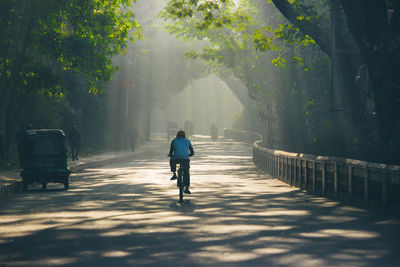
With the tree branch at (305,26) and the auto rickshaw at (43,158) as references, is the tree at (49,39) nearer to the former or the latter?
the auto rickshaw at (43,158)

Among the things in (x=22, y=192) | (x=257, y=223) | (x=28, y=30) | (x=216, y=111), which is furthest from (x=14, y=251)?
A: (x=216, y=111)

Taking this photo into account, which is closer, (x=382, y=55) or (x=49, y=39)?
(x=382, y=55)

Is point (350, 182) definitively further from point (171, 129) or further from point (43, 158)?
point (171, 129)

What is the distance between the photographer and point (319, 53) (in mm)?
34375

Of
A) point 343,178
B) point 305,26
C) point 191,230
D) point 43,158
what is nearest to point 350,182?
point 343,178

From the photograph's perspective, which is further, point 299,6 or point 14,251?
point 299,6

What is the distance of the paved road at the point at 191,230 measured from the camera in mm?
8391

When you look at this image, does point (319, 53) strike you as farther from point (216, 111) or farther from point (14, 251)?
point (216, 111)

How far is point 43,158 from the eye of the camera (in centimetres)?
1847

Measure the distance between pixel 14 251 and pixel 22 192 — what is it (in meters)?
10.0

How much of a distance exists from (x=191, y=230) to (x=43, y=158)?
344 inches

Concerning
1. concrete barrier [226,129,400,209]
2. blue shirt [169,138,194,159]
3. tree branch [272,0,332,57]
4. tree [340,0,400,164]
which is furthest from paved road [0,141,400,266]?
tree branch [272,0,332,57]

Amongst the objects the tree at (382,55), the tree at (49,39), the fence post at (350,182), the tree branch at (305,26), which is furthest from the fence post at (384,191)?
the tree at (49,39)

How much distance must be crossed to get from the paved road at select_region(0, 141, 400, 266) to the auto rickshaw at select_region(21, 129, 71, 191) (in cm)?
50
